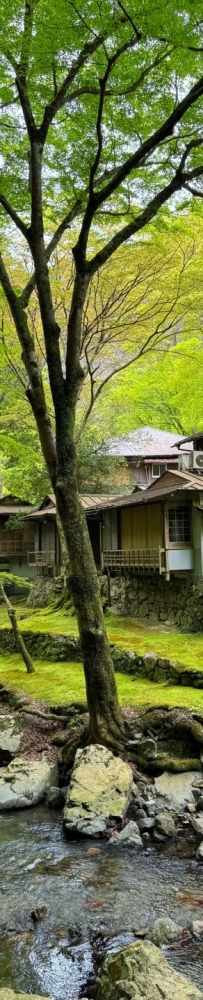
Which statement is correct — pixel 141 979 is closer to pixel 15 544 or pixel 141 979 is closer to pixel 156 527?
pixel 156 527

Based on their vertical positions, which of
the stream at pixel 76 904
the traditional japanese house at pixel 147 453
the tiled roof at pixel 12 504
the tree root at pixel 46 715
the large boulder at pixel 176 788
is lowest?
the stream at pixel 76 904

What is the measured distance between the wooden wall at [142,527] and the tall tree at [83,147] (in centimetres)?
772

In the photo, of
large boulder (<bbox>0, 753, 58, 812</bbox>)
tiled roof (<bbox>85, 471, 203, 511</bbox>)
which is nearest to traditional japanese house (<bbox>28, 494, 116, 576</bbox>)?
tiled roof (<bbox>85, 471, 203, 511</bbox>)

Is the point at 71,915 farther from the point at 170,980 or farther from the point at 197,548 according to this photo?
the point at 197,548

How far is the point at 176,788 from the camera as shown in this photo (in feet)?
23.5

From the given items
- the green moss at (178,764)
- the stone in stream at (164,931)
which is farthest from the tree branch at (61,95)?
the stone in stream at (164,931)

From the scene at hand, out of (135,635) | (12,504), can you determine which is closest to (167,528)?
(135,635)

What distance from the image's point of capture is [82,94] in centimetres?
766

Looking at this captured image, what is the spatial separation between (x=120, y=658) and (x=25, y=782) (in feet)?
15.3

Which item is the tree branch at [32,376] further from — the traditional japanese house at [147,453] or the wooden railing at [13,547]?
the wooden railing at [13,547]

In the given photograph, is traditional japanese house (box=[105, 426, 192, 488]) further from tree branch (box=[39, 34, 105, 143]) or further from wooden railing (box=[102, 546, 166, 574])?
tree branch (box=[39, 34, 105, 143])

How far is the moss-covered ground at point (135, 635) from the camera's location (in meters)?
11.7

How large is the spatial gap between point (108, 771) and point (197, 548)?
26.8 ft

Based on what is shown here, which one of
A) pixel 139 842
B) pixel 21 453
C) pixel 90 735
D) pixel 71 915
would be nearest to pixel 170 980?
pixel 71 915
